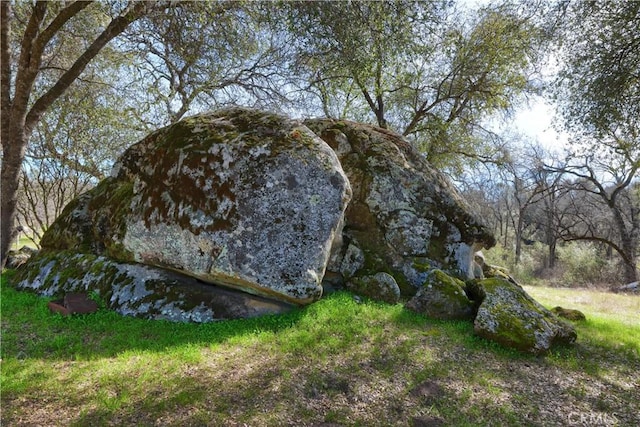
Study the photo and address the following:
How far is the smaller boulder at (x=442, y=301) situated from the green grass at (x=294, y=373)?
0.91ft

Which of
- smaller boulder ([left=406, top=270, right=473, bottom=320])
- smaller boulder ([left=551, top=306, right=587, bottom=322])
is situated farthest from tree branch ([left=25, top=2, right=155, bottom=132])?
smaller boulder ([left=551, top=306, right=587, bottom=322])

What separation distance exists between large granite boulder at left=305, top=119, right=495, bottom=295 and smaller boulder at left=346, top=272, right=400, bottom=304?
215 mm

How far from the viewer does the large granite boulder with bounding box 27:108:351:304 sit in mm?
5875

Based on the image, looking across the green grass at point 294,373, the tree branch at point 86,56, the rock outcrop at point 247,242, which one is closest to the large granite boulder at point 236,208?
the rock outcrop at point 247,242

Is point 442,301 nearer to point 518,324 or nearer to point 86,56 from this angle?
point 518,324

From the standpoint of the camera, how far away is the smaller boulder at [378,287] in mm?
7062

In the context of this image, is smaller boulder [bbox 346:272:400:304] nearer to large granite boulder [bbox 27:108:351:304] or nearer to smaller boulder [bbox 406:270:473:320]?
smaller boulder [bbox 406:270:473:320]

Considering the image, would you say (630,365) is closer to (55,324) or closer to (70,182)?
(55,324)

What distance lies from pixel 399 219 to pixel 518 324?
3328 millimetres

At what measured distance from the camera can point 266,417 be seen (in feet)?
12.0

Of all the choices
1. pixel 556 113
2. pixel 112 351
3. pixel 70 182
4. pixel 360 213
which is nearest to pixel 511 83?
pixel 556 113

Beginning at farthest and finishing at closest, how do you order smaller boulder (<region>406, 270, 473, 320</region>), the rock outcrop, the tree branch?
the tree branch < smaller boulder (<region>406, 270, 473, 320</region>) < the rock outcrop

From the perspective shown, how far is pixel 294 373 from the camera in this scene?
14.7 ft

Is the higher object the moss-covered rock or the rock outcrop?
the rock outcrop
